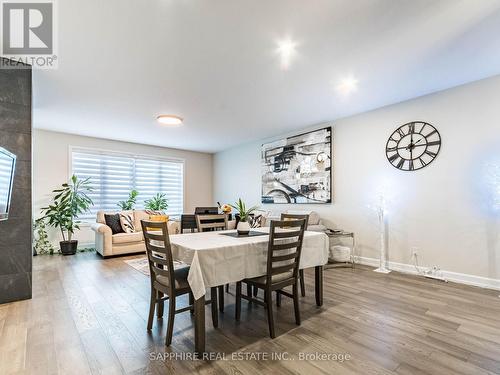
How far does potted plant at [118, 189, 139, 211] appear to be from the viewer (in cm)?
640

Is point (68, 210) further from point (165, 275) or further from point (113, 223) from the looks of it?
point (165, 275)

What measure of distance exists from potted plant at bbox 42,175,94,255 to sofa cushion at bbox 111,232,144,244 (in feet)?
3.36

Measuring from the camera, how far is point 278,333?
213cm

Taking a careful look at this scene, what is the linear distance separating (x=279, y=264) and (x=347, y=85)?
8.43 feet

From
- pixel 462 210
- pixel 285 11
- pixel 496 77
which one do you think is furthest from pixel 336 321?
pixel 496 77

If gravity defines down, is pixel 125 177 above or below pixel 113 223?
above

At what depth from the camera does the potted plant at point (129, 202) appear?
21.0 feet

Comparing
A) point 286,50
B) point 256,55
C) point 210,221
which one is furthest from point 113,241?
point 286,50

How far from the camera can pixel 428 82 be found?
10.9 ft

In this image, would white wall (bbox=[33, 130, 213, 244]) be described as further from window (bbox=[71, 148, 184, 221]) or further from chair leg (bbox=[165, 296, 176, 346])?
chair leg (bbox=[165, 296, 176, 346])

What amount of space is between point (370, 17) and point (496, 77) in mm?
2323

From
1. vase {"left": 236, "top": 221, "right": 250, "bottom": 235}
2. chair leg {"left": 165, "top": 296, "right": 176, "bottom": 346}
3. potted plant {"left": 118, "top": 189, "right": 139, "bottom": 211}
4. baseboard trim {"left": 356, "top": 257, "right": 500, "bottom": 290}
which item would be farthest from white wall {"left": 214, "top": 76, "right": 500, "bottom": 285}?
potted plant {"left": 118, "top": 189, "right": 139, "bottom": 211}

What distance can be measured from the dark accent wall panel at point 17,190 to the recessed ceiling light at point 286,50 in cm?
287

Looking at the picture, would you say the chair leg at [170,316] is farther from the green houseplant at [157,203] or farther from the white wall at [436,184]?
the green houseplant at [157,203]
